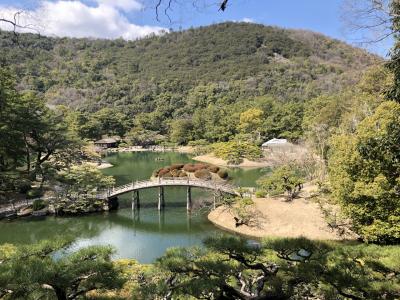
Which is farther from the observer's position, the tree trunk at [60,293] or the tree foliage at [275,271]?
the tree foliage at [275,271]

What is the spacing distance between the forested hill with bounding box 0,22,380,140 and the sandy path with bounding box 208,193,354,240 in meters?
28.4

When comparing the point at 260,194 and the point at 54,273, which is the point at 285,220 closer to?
the point at 260,194

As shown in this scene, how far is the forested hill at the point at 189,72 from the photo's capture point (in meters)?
72.2

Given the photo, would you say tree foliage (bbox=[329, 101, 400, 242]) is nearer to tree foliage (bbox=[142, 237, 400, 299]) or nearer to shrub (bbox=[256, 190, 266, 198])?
shrub (bbox=[256, 190, 266, 198])

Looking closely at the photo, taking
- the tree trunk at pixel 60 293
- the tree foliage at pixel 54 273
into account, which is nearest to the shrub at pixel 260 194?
the tree foliage at pixel 54 273

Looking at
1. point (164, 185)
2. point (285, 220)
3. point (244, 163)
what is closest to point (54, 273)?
point (285, 220)

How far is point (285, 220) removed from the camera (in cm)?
1878

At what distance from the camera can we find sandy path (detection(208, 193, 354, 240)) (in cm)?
1766

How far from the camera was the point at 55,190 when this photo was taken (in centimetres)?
2483

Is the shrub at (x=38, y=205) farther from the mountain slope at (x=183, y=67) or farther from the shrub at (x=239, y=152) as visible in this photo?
the mountain slope at (x=183, y=67)

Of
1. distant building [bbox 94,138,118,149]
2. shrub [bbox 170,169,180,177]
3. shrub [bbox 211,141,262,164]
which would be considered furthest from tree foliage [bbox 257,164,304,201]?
distant building [bbox 94,138,118,149]

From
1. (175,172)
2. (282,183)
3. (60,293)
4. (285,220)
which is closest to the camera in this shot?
(60,293)

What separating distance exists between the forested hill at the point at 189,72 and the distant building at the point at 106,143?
630 cm

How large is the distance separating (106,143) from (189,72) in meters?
57.0
